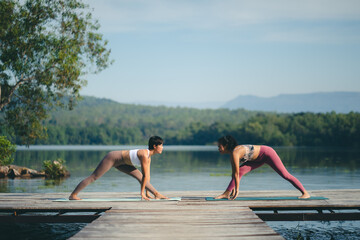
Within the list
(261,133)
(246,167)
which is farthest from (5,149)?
(261,133)

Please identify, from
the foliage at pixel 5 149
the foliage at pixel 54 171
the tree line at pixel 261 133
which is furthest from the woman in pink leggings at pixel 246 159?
the tree line at pixel 261 133

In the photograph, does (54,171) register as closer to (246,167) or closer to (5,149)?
(5,149)

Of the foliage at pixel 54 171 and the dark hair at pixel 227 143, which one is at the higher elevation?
the dark hair at pixel 227 143

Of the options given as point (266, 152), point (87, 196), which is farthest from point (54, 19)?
point (266, 152)

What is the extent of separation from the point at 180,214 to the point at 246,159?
2344 mm

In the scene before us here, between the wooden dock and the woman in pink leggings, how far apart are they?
1.50 feet

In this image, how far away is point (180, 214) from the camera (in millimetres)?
9062

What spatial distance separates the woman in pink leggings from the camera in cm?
1025

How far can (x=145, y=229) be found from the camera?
7816 millimetres

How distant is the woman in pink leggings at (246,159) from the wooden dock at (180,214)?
0.46m

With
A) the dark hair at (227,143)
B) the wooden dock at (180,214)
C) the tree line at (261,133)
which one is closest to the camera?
the wooden dock at (180,214)

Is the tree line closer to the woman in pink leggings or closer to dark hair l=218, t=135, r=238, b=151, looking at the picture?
the woman in pink leggings

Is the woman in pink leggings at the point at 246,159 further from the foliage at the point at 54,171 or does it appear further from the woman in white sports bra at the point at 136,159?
the foliage at the point at 54,171

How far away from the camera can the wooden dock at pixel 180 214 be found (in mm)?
7484
